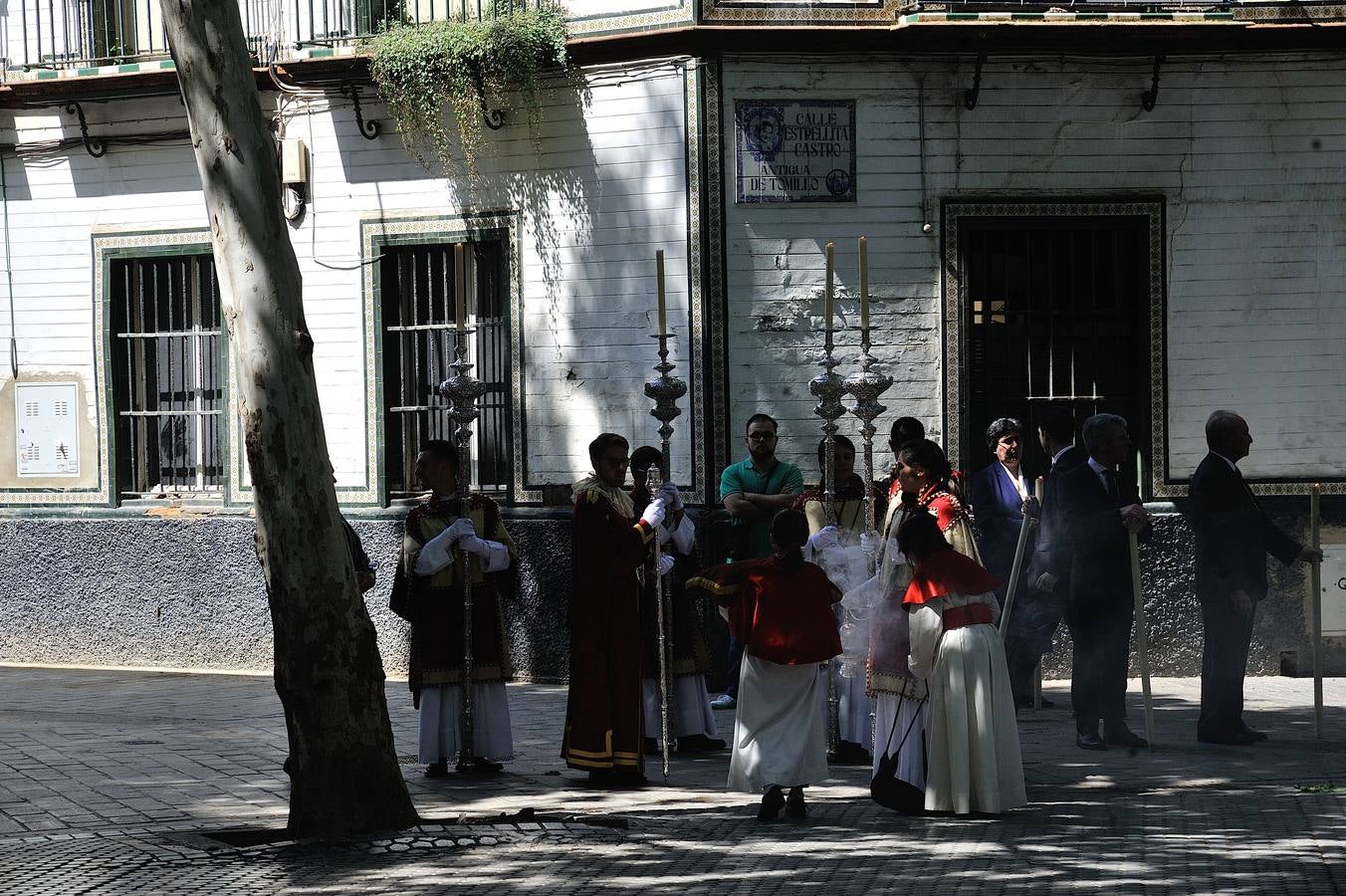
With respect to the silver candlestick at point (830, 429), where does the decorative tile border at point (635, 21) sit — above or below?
above

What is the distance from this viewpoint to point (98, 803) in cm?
916

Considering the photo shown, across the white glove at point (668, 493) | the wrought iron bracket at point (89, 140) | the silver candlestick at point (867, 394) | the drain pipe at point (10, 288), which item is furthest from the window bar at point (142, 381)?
the silver candlestick at point (867, 394)

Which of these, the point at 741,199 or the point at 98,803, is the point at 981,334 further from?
the point at 98,803

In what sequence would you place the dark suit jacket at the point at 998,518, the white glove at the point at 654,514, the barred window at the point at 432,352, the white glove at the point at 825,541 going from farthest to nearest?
the barred window at the point at 432,352, the dark suit jacket at the point at 998,518, the white glove at the point at 825,541, the white glove at the point at 654,514

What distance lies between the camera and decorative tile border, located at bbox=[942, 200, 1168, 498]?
44.7 ft

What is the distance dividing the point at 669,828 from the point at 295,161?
831 cm

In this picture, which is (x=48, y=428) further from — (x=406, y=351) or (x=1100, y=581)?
(x=1100, y=581)

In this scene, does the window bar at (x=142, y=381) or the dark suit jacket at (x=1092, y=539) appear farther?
the window bar at (x=142, y=381)

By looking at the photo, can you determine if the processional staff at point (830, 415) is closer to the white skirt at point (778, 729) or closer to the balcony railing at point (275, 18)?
the white skirt at point (778, 729)

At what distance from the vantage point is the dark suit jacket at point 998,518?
12.0 metres

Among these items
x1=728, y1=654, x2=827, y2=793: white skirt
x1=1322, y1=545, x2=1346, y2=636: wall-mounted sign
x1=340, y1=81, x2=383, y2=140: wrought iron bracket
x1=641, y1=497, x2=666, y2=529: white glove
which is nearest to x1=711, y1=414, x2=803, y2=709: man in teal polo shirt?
x1=641, y1=497, x2=666, y2=529: white glove

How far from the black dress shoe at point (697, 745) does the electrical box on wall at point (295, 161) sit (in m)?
6.53

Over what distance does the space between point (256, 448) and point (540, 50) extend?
20.9 ft

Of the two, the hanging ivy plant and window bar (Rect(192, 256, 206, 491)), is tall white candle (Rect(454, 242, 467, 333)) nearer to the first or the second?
the hanging ivy plant
